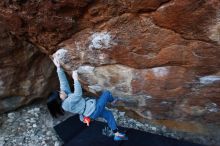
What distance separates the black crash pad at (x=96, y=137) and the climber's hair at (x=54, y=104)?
0.82ft

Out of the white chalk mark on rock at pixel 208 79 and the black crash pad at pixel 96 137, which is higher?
the white chalk mark on rock at pixel 208 79

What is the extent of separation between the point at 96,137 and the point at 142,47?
150cm

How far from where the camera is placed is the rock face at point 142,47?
331 centimetres

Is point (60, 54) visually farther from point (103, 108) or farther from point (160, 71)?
point (160, 71)

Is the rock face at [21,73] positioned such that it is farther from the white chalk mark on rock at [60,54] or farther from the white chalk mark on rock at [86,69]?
the white chalk mark on rock at [86,69]

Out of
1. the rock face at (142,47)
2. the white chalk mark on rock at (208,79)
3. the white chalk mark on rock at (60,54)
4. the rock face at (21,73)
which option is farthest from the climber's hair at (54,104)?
the white chalk mark on rock at (208,79)

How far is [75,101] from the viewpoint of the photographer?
377 cm

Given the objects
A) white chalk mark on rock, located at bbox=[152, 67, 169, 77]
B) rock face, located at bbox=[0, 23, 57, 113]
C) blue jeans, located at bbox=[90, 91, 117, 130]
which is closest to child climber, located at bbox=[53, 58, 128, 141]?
blue jeans, located at bbox=[90, 91, 117, 130]

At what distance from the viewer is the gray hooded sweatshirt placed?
147 inches

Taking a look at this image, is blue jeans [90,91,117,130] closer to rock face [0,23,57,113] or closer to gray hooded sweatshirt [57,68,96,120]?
gray hooded sweatshirt [57,68,96,120]

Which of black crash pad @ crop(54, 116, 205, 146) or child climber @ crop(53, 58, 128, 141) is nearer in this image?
child climber @ crop(53, 58, 128, 141)

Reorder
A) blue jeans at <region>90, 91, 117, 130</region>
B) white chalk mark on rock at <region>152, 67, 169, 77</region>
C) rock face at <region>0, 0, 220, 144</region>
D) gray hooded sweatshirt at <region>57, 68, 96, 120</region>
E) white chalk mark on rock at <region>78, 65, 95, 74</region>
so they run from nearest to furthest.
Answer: rock face at <region>0, 0, 220, 144</region> < gray hooded sweatshirt at <region>57, 68, 96, 120</region> < white chalk mark on rock at <region>152, 67, 169, 77</region> < blue jeans at <region>90, 91, 117, 130</region> < white chalk mark on rock at <region>78, 65, 95, 74</region>

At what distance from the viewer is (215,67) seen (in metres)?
3.62

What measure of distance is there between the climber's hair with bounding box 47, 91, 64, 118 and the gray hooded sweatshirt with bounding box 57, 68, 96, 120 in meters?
1.13
